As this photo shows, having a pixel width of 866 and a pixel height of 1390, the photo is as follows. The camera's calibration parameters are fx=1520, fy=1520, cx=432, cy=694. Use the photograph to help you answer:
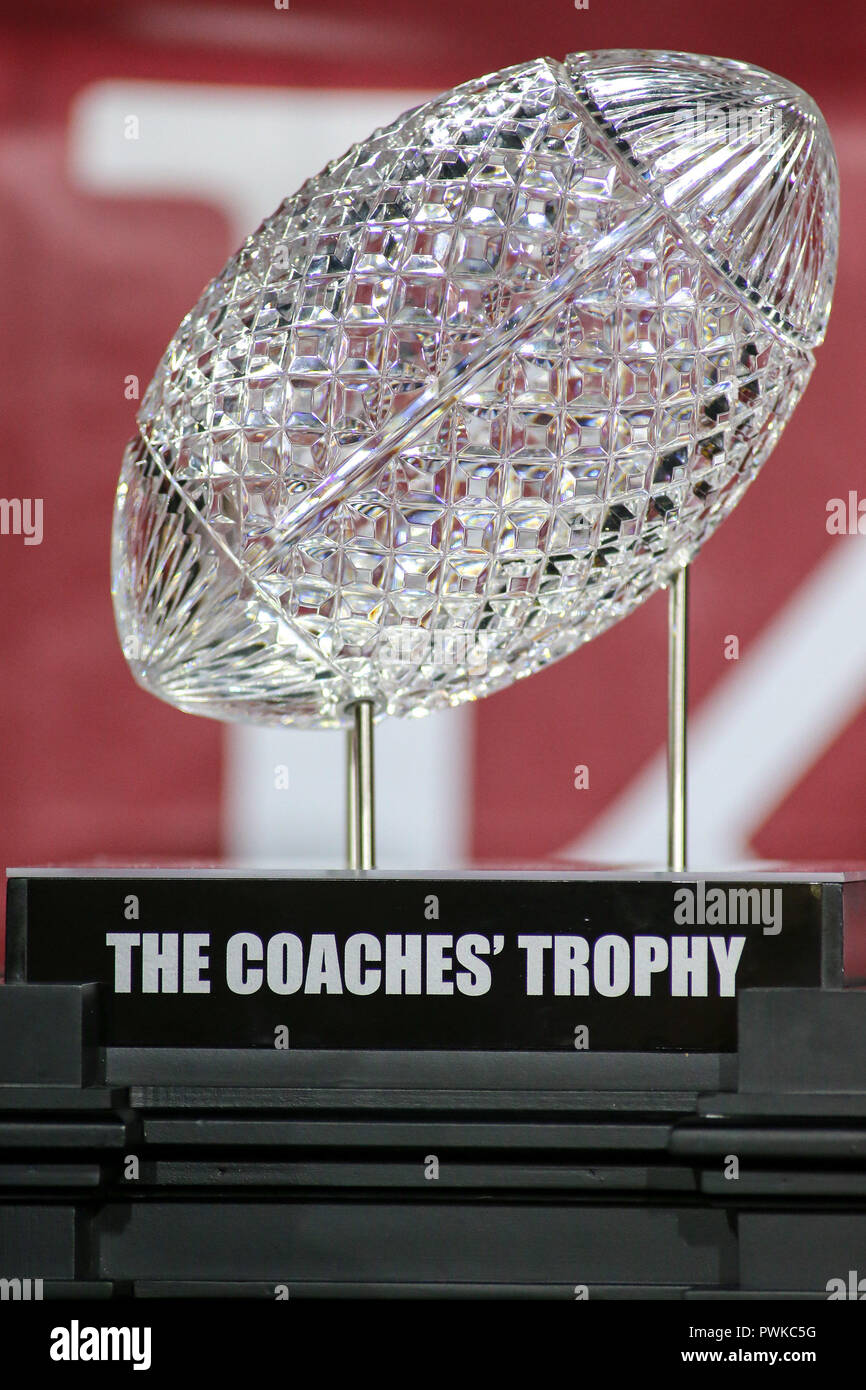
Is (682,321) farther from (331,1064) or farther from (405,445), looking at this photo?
(331,1064)

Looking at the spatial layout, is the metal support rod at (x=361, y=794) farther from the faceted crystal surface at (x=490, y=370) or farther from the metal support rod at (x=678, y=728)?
the metal support rod at (x=678, y=728)

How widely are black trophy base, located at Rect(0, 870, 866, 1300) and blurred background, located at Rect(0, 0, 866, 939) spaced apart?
2.29 feet

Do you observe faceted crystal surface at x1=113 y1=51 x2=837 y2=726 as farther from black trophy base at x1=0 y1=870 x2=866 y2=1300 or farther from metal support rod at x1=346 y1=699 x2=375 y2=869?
black trophy base at x1=0 y1=870 x2=866 y2=1300

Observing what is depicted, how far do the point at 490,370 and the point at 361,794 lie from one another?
403 millimetres

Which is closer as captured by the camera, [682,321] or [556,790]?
[682,321]

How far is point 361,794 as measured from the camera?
1.32 m

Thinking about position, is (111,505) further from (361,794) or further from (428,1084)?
(428,1084)

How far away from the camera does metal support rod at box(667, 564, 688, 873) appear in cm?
129

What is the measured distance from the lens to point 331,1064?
1163mm

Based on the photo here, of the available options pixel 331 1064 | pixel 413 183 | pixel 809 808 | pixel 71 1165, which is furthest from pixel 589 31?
pixel 71 1165

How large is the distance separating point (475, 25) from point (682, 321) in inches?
37.8

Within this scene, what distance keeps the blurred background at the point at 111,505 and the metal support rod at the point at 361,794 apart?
547mm

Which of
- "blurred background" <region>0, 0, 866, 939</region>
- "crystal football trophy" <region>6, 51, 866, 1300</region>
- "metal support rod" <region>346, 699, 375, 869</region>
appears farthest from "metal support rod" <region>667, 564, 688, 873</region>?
"blurred background" <region>0, 0, 866, 939</region>

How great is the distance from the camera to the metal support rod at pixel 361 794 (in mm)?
1290
